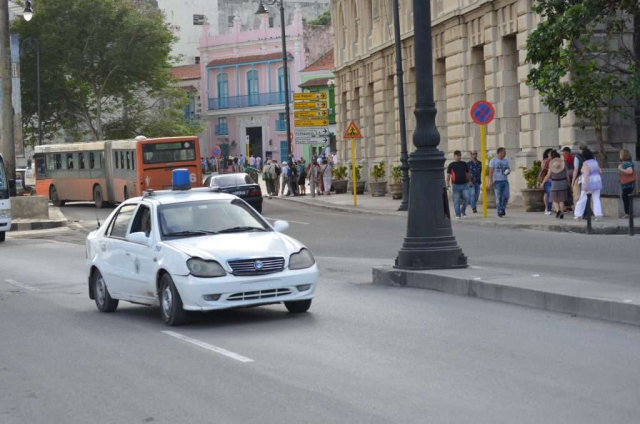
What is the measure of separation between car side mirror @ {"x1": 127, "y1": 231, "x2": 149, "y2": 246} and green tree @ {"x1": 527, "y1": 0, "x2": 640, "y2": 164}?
54.0 feet

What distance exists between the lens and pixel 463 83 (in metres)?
39.1

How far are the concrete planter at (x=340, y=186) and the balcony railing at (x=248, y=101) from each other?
Result: 38.2 metres

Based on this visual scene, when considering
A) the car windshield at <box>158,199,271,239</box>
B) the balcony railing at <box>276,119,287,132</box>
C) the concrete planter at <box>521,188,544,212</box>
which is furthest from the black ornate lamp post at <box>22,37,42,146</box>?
the car windshield at <box>158,199,271,239</box>

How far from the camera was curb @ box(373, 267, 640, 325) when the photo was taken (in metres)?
12.1

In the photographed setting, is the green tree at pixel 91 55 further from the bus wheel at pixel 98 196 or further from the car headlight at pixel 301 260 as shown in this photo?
the car headlight at pixel 301 260

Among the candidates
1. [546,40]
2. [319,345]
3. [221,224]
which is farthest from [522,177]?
[319,345]

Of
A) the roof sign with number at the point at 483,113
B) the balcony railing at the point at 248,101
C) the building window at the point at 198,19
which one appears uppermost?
the building window at the point at 198,19

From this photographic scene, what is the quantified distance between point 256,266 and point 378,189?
3679 centimetres

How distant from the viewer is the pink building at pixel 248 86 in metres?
94.2

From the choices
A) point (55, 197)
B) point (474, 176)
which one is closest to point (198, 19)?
point (55, 197)

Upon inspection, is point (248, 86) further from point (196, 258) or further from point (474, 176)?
point (196, 258)

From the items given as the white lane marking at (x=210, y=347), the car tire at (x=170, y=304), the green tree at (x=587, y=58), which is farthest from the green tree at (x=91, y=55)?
the white lane marking at (x=210, y=347)

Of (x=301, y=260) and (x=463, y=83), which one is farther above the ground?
(x=463, y=83)

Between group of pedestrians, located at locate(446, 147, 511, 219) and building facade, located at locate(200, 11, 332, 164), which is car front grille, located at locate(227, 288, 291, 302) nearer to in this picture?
group of pedestrians, located at locate(446, 147, 511, 219)
